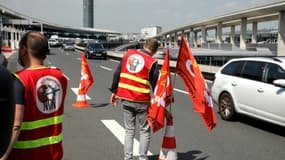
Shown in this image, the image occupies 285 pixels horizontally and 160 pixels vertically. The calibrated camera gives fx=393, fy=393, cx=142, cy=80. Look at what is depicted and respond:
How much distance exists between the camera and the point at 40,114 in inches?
112

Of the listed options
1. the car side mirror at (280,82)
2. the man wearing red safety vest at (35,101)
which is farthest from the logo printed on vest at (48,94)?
the car side mirror at (280,82)

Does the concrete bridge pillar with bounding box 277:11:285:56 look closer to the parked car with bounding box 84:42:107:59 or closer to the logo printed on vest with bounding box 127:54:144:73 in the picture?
the parked car with bounding box 84:42:107:59

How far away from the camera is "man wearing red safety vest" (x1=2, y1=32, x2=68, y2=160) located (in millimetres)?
2729

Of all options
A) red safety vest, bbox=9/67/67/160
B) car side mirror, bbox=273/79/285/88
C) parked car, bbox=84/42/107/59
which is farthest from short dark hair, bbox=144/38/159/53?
parked car, bbox=84/42/107/59

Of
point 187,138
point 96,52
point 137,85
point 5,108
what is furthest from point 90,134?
point 96,52

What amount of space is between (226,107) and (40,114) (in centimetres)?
720

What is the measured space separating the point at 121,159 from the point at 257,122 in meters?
4.52

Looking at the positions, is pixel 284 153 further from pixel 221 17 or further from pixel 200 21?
pixel 200 21

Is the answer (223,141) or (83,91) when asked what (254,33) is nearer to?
(83,91)

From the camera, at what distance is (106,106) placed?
1157cm

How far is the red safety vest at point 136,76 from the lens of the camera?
5.23m

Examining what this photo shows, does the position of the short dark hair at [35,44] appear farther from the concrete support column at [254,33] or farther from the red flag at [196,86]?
the concrete support column at [254,33]

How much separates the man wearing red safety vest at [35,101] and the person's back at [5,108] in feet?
2.19

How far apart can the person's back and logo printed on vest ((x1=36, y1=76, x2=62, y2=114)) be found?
30.2 inches
